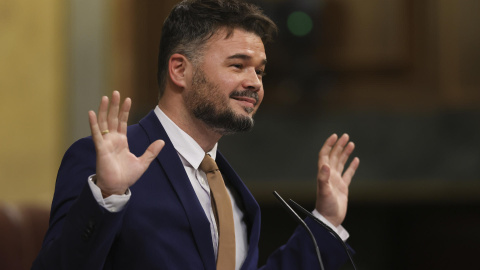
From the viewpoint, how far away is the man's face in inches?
52.2

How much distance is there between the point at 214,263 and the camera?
1218 mm

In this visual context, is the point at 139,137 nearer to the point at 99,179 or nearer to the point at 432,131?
the point at 99,179

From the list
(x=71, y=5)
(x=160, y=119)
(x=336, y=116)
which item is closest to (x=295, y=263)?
(x=160, y=119)

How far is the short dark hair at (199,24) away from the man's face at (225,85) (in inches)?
0.9

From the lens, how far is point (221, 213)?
4.25 ft

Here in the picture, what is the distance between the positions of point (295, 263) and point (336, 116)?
5.60ft

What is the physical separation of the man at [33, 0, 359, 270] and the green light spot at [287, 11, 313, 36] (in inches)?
64.6

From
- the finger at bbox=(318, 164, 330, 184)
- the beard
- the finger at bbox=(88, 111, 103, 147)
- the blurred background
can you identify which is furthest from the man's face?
the blurred background

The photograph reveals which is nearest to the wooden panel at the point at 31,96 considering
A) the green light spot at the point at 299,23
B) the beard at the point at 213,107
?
the green light spot at the point at 299,23

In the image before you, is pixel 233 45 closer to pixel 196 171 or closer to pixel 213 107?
pixel 213 107

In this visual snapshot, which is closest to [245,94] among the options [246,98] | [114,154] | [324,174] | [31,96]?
[246,98]

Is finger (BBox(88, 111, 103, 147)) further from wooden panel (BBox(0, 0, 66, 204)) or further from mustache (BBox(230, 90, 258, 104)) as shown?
wooden panel (BBox(0, 0, 66, 204))

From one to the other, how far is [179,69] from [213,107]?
4.2 inches

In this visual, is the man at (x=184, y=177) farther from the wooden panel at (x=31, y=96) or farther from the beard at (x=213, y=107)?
the wooden panel at (x=31, y=96)
